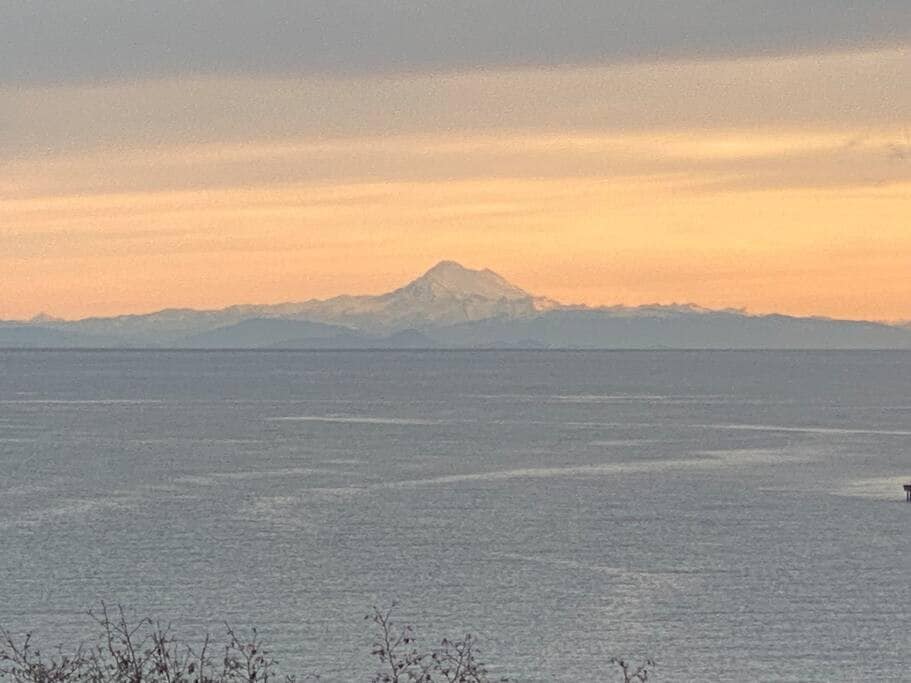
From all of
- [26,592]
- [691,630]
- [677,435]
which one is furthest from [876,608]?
[677,435]

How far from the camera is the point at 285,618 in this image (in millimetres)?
61250

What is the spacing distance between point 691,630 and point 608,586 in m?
9.91

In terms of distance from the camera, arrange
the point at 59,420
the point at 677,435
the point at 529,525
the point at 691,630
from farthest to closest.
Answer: the point at 59,420 < the point at 677,435 < the point at 529,525 < the point at 691,630

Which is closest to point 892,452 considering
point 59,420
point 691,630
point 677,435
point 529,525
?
point 677,435

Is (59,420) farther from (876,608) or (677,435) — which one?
(876,608)

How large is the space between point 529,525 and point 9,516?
32.2 meters

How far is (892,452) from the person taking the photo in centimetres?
14462

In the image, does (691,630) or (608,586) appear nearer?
(691,630)

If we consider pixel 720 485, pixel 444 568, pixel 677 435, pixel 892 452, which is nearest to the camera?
pixel 444 568

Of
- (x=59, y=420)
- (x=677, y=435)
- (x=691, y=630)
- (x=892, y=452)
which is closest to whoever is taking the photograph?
(x=691, y=630)

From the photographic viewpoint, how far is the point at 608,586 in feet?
226

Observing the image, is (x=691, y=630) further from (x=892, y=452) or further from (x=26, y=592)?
(x=892, y=452)

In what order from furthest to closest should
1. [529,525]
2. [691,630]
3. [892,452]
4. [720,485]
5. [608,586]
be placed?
[892,452], [720,485], [529,525], [608,586], [691,630]

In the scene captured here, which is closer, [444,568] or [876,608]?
[876,608]
